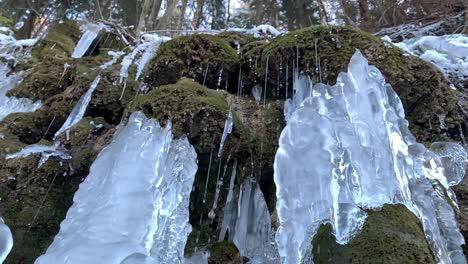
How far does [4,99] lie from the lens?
4762mm

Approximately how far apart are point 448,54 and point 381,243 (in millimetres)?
2773

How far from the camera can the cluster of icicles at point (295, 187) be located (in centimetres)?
249

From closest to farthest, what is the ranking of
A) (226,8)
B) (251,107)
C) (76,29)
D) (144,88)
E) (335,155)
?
(335,155), (251,107), (144,88), (76,29), (226,8)

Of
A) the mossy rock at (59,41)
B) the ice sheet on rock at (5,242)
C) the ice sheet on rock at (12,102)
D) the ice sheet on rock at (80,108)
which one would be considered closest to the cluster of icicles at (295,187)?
the ice sheet on rock at (5,242)

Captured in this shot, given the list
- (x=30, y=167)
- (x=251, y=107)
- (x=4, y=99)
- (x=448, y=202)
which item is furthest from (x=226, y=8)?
(x=448, y=202)

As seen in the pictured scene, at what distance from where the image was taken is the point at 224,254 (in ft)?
9.86

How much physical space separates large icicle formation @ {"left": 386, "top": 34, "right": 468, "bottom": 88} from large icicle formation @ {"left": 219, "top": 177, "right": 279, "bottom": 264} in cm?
187

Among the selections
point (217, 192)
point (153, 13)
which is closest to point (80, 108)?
point (217, 192)

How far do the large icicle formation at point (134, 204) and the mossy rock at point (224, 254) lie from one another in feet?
1.29

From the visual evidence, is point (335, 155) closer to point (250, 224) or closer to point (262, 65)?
point (250, 224)

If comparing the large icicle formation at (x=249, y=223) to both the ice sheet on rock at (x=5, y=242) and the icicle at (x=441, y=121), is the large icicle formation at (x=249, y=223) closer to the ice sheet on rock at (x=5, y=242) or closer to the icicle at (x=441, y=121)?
the ice sheet on rock at (x=5, y=242)

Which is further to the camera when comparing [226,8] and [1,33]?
[226,8]

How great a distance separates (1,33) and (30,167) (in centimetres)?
451

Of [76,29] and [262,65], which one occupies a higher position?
[76,29]
